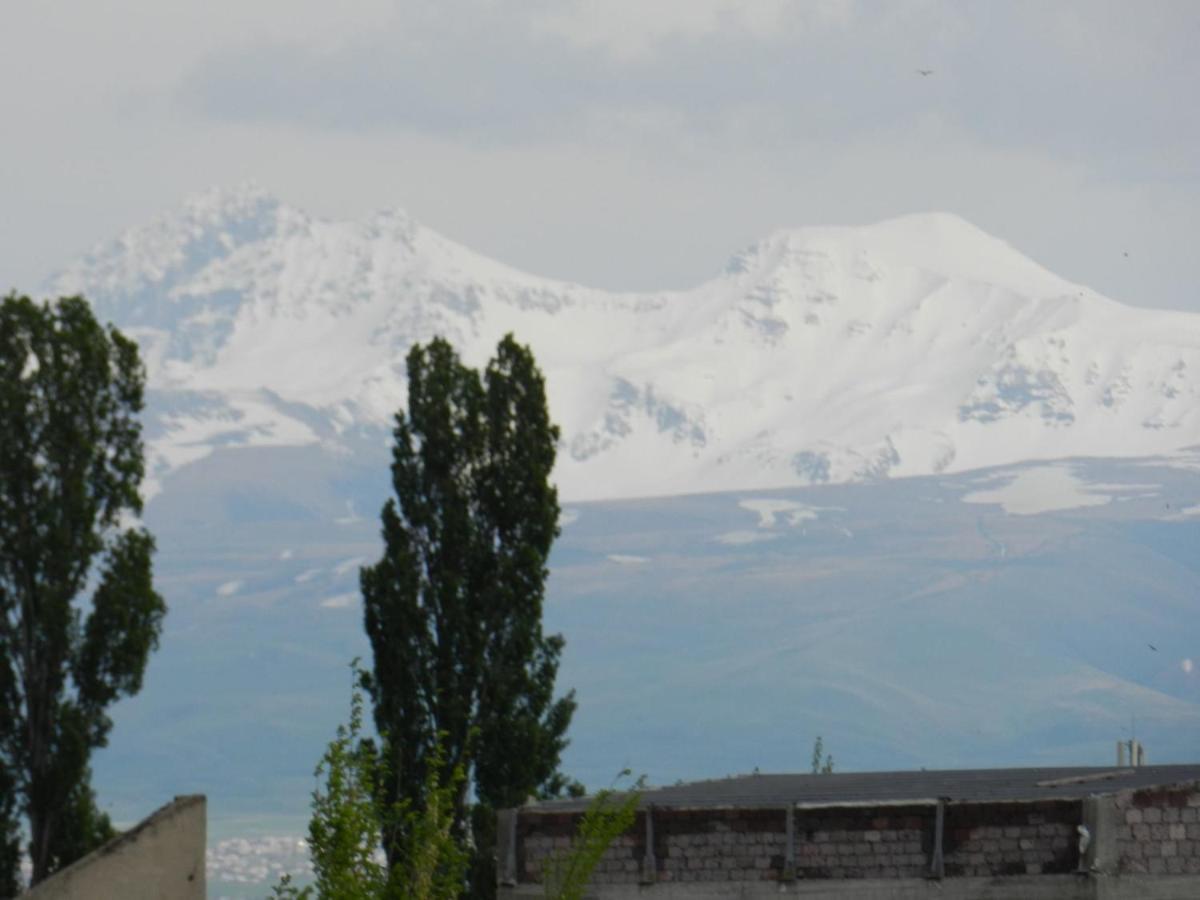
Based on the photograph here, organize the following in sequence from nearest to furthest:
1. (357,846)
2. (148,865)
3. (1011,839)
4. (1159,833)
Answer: (357,846), (148,865), (1159,833), (1011,839)

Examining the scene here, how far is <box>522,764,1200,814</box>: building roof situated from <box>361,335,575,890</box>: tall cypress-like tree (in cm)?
846

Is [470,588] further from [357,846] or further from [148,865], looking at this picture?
[357,846]

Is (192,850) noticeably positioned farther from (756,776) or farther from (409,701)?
(409,701)

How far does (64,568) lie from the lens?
35281 millimetres

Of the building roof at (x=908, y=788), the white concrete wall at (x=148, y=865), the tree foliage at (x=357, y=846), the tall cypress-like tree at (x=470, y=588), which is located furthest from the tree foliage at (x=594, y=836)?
the tall cypress-like tree at (x=470, y=588)

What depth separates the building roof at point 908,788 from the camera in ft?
67.6

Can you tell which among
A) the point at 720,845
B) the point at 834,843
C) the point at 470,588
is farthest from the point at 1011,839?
the point at 470,588

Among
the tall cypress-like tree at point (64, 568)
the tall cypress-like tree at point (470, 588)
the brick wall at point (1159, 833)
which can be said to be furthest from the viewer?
the tall cypress-like tree at point (470, 588)

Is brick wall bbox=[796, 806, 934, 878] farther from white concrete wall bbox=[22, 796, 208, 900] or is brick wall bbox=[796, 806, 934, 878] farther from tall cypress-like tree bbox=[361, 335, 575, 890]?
tall cypress-like tree bbox=[361, 335, 575, 890]

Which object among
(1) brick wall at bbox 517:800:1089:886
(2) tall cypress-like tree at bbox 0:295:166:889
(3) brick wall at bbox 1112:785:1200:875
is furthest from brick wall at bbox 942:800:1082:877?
(2) tall cypress-like tree at bbox 0:295:166:889

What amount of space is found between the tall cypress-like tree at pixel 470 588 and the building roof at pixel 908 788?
27.7 feet

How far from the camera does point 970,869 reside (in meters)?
20.0

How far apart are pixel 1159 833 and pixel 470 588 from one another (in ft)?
61.8

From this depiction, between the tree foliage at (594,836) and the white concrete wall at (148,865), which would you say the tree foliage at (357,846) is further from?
the white concrete wall at (148,865)
